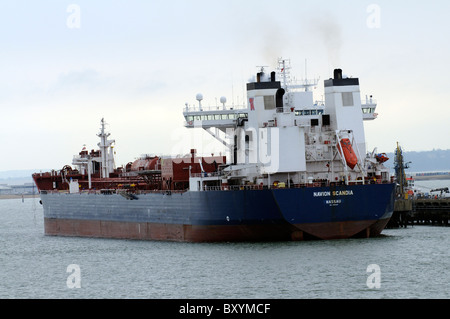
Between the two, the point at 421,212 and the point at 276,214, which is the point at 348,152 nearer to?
the point at 276,214

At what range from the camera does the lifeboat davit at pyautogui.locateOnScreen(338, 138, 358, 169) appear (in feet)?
141

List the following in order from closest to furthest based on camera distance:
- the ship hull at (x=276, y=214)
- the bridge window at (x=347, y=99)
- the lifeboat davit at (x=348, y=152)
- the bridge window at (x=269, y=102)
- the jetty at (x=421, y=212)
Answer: the ship hull at (x=276, y=214), the lifeboat davit at (x=348, y=152), the bridge window at (x=269, y=102), the bridge window at (x=347, y=99), the jetty at (x=421, y=212)

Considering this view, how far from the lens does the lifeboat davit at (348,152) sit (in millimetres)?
43062

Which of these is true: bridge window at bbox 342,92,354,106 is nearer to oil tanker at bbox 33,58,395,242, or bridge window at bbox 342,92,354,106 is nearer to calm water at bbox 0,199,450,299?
oil tanker at bbox 33,58,395,242

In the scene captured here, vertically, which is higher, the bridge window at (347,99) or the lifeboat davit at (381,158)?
the bridge window at (347,99)

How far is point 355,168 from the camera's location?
4438cm

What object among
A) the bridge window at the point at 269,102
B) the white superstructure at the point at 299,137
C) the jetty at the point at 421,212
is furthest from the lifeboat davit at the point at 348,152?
the jetty at the point at 421,212

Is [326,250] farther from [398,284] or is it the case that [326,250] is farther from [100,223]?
[100,223]

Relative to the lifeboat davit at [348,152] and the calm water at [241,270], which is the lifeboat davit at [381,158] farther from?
the calm water at [241,270]

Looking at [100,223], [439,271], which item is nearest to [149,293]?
[439,271]

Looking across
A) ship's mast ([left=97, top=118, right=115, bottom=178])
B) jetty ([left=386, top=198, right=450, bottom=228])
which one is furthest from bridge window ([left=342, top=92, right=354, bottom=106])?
ship's mast ([left=97, top=118, right=115, bottom=178])

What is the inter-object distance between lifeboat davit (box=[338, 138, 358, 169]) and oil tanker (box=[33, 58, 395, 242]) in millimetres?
56

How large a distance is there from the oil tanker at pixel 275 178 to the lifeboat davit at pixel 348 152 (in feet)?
0.18

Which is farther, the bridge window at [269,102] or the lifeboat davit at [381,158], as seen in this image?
the lifeboat davit at [381,158]
